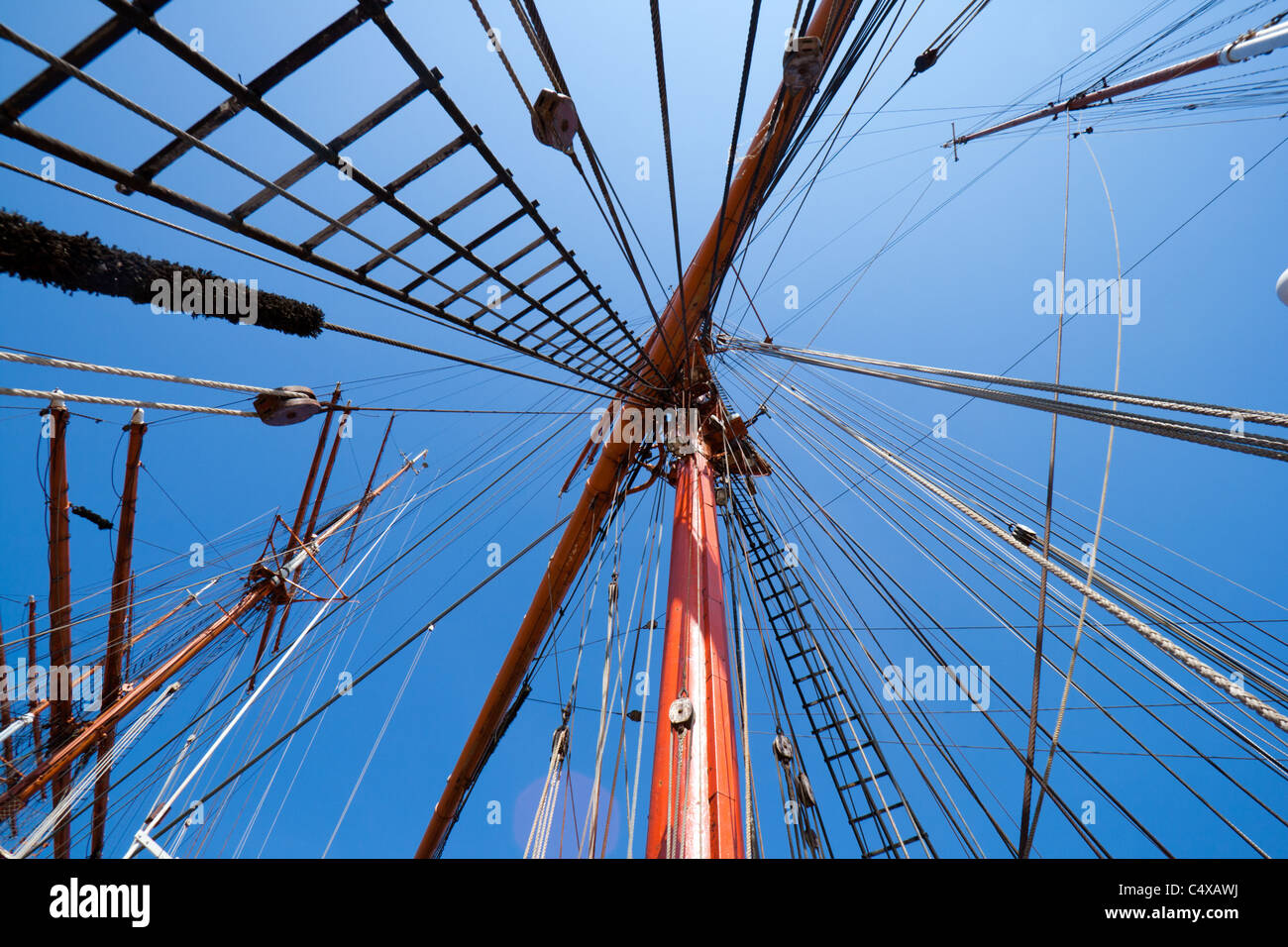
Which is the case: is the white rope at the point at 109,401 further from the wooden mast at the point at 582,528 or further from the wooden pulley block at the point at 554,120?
the wooden mast at the point at 582,528

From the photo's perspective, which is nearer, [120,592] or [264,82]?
[264,82]

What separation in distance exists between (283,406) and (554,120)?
2.89 m

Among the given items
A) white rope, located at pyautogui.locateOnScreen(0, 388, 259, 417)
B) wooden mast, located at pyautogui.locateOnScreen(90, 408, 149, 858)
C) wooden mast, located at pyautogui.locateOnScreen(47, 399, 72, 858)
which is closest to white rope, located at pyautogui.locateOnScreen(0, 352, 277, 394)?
white rope, located at pyautogui.locateOnScreen(0, 388, 259, 417)

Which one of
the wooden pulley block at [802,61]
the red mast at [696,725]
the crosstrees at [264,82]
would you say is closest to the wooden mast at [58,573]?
the crosstrees at [264,82]

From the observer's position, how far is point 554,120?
9.86ft

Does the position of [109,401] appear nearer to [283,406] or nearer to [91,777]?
[283,406]

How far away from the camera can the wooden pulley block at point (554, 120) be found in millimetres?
2943

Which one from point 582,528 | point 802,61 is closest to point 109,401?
point 802,61
